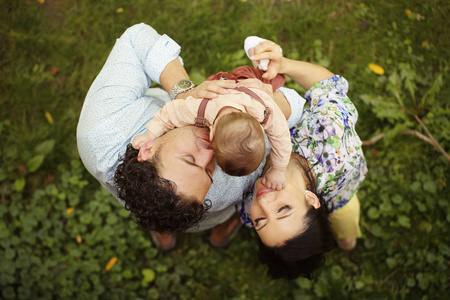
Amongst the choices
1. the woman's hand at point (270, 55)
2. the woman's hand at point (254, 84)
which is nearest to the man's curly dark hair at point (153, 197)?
the woman's hand at point (254, 84)

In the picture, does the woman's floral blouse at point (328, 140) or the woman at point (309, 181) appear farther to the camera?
the woman's floral blouse at point (328, 140)

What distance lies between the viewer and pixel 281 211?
2102 mm

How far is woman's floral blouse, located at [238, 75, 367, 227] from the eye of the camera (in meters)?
2.36

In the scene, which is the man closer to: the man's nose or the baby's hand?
the man's nose

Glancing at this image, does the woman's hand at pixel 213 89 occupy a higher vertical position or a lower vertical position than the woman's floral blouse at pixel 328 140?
higher

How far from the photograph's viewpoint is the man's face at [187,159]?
1.87 m

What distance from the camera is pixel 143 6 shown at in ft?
12.4

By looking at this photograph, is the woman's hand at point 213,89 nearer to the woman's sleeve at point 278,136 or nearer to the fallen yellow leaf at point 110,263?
the woman's sleeve at point 278,136

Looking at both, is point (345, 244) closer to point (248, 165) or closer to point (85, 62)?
point (248, 165)

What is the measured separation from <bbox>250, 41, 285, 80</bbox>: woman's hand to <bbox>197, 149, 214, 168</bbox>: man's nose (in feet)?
2.66

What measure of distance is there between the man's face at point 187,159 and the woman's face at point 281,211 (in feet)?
1.31

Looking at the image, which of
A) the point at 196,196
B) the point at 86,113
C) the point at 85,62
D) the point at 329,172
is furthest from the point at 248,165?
the point at 85,62

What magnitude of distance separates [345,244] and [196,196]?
196cm

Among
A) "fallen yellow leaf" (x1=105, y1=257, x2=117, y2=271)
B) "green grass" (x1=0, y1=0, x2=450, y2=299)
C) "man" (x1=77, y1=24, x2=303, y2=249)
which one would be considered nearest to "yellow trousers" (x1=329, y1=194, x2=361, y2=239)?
"green grass" (x1=0, y1=0, x2=450, y2=299)
